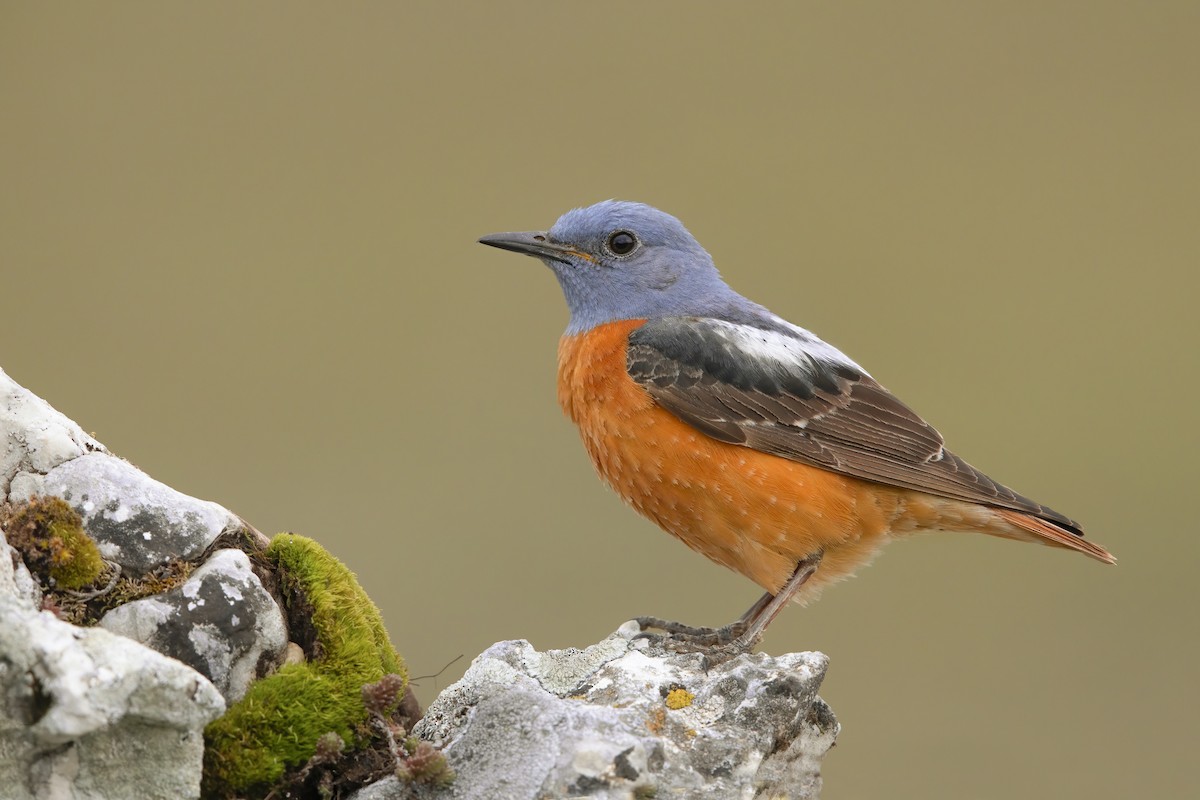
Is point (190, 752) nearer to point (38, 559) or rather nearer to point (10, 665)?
point (10, 665)

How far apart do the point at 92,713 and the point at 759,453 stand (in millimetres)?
3891

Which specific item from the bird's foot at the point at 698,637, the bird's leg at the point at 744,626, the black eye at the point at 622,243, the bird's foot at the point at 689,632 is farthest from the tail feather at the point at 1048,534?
the black eye at the point at 622,243

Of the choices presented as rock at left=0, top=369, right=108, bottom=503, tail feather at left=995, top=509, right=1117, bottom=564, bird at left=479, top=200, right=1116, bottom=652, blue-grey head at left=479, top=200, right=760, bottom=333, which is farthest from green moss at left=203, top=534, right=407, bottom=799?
tail feather at left=995, top=509, right=1117, bottom=564

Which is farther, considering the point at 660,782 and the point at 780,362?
the point at 780,362

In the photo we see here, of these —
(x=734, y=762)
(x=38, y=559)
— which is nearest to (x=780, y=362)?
(x=734, y=762)

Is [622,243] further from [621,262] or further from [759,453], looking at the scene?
[759,453]

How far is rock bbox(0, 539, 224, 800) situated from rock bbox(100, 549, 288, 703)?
0.42 metres

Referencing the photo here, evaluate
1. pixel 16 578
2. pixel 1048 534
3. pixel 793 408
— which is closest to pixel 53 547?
pixel 16 578

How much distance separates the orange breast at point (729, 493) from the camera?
5816mm

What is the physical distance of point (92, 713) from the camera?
8.74ft

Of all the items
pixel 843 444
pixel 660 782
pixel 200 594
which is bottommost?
pixel 200 594

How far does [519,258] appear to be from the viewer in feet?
54.2

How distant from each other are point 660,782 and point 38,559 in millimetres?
2058

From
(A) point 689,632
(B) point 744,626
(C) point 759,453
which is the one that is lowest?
(A) point 689,632
